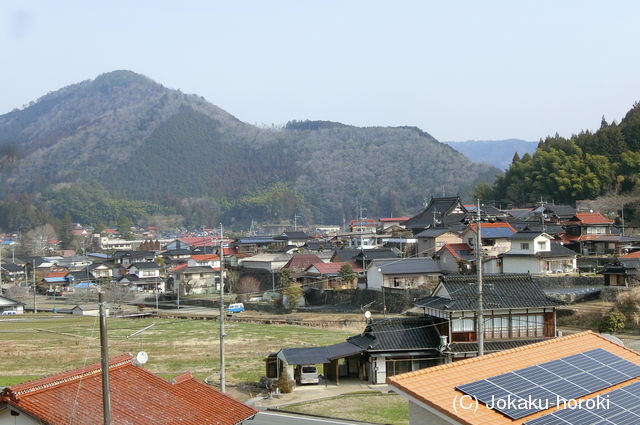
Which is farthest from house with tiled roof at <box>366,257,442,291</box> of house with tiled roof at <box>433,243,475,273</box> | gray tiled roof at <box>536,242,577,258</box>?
gray tiled roof at <box>536,242,577,258</box>

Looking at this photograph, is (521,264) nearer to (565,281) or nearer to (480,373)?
(565,281)

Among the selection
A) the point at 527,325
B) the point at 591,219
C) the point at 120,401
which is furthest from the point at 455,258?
the point at 120,401

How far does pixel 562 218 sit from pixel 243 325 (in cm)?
2700

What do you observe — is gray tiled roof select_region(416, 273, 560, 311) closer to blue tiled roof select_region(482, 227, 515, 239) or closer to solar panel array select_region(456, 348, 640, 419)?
solar panel array select_region(456, 348, 640, 419)

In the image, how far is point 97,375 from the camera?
1076 cm

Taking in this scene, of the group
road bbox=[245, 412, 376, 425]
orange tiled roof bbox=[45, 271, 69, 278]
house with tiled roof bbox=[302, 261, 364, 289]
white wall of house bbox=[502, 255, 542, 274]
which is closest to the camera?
road bbox=[245, 412, 376, 425]

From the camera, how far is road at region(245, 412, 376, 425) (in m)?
16.6

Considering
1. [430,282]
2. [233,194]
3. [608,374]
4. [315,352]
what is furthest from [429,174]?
[608,374]

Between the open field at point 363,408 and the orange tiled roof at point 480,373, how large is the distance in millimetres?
6292

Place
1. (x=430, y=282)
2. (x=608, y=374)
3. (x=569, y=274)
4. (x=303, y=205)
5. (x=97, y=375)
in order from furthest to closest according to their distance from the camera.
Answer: (x=303, y=205) < (x=430, y=282) < (x=569, y=274) < (x=97, y=375) < (x=608, y=374)

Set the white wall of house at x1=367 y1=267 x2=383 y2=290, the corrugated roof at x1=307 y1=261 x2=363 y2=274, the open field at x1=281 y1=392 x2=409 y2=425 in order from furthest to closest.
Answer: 1. the corrugated roof at x1=307 y1=261 x2=363 y2=274
2. the white wall of house at x1=367 y1=267 x2=383 y2=290
3. the open field at x1=281 y1=392 x2=409 y2=425

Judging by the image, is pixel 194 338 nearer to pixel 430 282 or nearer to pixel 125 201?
pixel 430 282

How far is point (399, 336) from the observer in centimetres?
2255

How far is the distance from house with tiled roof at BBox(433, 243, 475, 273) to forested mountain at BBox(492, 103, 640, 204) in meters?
19.5
